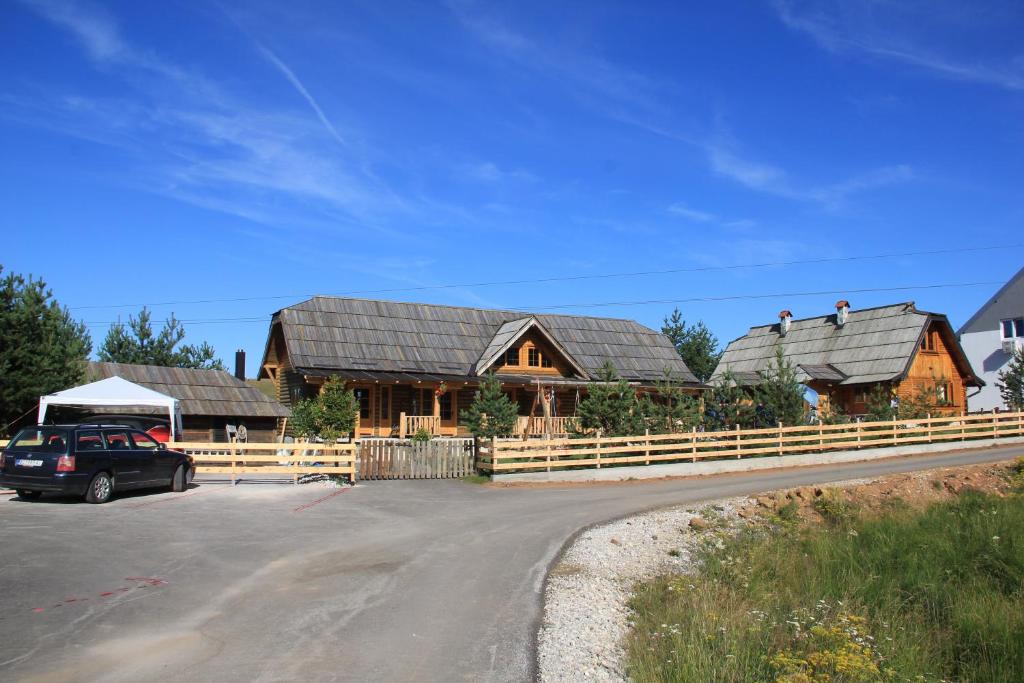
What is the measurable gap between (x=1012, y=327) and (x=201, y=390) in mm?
46701

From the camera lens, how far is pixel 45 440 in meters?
16.4

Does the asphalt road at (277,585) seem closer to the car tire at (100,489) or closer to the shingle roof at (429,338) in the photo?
the car tire at (100,489)

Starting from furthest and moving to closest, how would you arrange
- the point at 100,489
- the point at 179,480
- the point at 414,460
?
1. the point at 414,460
2. the point at 179,480
3. the point at 100,489

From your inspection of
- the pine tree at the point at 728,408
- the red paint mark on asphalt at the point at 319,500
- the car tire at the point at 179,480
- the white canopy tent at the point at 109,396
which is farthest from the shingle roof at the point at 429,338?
the car tire at the point at 179,480

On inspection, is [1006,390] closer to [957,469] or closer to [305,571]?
[957,469]

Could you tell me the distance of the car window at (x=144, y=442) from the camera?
18.2m

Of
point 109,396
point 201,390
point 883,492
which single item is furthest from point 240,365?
point 883,492

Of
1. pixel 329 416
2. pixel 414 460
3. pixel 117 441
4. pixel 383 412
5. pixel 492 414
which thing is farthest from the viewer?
pixel 383 412

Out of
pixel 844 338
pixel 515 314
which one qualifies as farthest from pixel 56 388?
pixel 844 338

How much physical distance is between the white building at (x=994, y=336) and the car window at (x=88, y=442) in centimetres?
4960

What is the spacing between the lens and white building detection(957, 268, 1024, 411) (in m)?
51.8

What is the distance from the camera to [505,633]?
8766mm

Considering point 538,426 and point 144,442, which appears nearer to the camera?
point 144,442

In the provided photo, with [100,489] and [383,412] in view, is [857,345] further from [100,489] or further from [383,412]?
[100,489]
